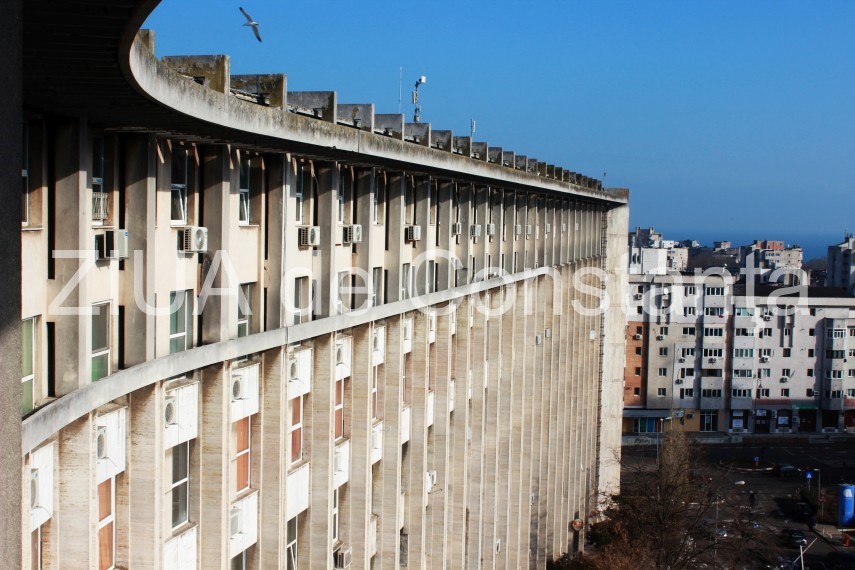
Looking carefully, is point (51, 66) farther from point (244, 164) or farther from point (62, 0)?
point (244, 164)

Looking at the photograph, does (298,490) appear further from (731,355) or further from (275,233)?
(731,355)

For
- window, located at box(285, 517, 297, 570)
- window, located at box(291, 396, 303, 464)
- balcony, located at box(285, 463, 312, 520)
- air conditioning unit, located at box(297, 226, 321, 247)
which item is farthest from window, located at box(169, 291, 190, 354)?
window, located at box(285, 517, 297, 570)

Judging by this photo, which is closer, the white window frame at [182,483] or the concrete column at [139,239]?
the concrete column at [139,239]

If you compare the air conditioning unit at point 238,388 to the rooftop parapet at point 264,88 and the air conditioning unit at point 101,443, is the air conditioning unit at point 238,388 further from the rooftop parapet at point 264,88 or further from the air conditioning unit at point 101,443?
the rooftop parapet at point 264,88

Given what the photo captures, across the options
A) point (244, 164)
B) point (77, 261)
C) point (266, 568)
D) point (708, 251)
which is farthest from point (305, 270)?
point (708, 251)

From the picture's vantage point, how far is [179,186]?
1016 cm

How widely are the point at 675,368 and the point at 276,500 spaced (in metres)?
55.8

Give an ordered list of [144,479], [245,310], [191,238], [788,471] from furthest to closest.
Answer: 1. [788,471]
2. [245,310]
3. [191,238]
4. [144,479]

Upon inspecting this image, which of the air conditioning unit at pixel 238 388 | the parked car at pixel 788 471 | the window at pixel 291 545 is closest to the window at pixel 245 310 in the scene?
the air conditioning unit at pixel 238 388

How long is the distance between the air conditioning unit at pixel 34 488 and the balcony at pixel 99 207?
224 cm

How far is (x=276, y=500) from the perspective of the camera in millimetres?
12125

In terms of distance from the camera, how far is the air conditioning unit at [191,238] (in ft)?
33.1

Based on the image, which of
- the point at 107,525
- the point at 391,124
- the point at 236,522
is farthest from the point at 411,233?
the point at 107,525

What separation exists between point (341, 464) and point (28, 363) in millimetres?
7408
